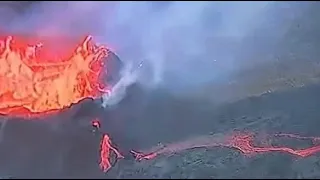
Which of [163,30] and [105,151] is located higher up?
[163,30]

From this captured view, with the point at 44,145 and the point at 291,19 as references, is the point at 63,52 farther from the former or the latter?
the point at 291,19

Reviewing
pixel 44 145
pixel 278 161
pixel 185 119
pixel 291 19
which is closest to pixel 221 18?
pixel 291 19

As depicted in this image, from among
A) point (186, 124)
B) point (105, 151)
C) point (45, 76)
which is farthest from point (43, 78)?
point (186, 124)

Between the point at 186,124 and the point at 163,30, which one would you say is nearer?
the point at 163,30

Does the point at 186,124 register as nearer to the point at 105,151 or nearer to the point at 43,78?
the point at 105,151

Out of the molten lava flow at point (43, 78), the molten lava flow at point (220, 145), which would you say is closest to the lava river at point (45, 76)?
the molten lava flow at point (43, 78)

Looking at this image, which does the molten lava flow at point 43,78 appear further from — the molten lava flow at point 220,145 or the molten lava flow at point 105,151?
the molten lava flow at point 220,145

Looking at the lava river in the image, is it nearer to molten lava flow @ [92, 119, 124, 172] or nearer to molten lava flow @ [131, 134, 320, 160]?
molten lava flow @ [92, 119, 124, 172]
